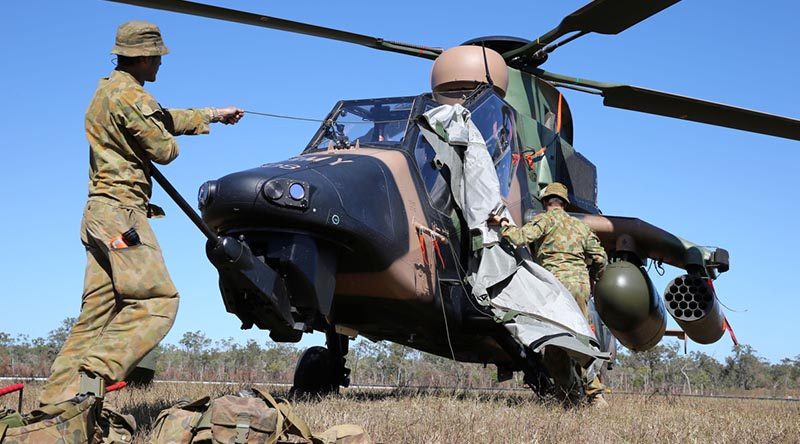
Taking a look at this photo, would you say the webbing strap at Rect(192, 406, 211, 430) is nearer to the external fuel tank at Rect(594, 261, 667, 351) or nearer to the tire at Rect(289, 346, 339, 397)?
the tire at Rect(289, 346, 339, 397)

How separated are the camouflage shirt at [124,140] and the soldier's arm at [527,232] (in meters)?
3.34

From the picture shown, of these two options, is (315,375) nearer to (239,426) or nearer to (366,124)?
(366,124)

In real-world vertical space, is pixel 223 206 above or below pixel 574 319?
above

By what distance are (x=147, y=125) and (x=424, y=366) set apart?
785 inches

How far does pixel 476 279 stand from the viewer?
710 cm

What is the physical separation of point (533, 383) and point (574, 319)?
4.31ft

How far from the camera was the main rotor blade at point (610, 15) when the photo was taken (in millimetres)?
7602

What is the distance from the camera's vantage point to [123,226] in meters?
4.32

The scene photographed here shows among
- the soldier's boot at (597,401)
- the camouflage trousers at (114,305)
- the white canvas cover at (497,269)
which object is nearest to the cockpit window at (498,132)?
the white canvas cover at (497,269)

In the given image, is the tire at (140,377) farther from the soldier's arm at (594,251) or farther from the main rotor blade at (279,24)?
the soldier's arm at (594,251)

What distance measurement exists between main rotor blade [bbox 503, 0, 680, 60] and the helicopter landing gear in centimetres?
373

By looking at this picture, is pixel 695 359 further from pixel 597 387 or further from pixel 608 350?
pixel 597 387

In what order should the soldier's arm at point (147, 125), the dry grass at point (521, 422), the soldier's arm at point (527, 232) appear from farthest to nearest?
the soldier's arm at point (527, 232), the dry grass at point (521, 422), the soldier's arm at point (147, 125)

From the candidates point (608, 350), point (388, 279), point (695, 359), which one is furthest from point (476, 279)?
point (695, 359)
